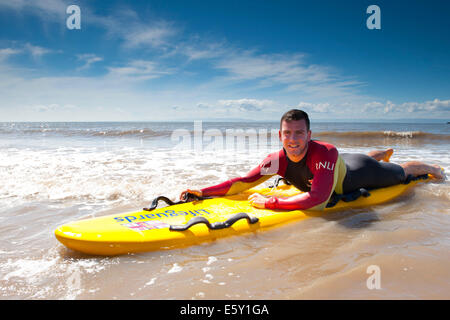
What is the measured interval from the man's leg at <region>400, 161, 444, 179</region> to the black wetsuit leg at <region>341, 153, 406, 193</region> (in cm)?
39

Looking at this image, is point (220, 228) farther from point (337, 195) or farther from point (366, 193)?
point (366, 193)

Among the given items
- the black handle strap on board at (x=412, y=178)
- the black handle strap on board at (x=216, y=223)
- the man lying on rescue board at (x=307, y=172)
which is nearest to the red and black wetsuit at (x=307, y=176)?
the man lying on rescue board at (x=307, y=172)

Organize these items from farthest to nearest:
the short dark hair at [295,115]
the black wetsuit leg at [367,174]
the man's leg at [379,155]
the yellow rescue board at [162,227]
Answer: the man's leg at [379,155]
the black wetsuit leg at [367,174]
the short dark hair at [295,115]
the yellow rescue board at [162,227]

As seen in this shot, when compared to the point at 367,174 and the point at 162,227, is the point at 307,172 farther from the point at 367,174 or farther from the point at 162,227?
the point at 162,227

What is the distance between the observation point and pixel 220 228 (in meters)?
2.68

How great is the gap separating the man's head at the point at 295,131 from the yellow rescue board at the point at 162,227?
2.28ft

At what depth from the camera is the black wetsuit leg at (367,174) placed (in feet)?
11.8

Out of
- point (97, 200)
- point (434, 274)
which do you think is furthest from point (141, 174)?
point (434, 274)

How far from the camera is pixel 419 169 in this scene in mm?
4504

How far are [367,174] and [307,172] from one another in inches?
40.4

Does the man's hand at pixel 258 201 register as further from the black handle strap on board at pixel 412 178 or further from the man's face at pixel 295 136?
the black handle strap on board at pixel 412 178

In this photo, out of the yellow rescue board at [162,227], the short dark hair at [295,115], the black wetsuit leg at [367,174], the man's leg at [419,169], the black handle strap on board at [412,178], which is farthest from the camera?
the man's leg at [419,169]

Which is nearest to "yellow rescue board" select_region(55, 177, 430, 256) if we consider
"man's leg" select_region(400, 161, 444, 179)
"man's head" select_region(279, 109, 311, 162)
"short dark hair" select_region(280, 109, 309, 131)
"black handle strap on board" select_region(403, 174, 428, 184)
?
"man's head" select_region(279, 109, 311, 162)
